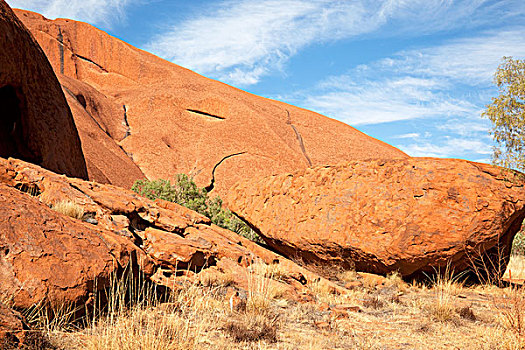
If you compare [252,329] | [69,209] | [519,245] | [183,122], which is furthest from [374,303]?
[183,122]

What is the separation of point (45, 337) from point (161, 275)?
2.22 metres

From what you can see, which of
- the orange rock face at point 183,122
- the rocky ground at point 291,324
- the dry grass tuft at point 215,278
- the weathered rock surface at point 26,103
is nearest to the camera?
the rocky ground at point 291,324

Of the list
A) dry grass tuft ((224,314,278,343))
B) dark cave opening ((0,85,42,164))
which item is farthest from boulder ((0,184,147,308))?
dark cave opening ((0,85,42,164))

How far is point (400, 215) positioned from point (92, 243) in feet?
19.6

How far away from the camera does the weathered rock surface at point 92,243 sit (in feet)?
11.2

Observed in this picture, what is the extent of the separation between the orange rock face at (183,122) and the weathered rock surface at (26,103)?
742 cm

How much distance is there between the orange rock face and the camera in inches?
805

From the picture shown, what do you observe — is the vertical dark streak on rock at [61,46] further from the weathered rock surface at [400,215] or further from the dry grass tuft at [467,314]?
the dry grass tuft at [467,314]

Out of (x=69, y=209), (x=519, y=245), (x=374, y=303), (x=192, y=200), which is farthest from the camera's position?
(x=519, y=245)

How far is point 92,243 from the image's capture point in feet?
13.2

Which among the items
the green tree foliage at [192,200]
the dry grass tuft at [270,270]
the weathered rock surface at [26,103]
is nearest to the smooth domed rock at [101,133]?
the green tree foliage at [192,200]

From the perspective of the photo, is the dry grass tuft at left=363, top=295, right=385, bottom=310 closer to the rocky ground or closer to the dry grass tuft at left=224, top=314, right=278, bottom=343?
the rocky ground

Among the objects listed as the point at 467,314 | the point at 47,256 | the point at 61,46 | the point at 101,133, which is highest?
the point at 61,46

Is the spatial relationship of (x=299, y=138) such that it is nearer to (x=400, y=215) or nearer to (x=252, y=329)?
(x=400, y=215)
